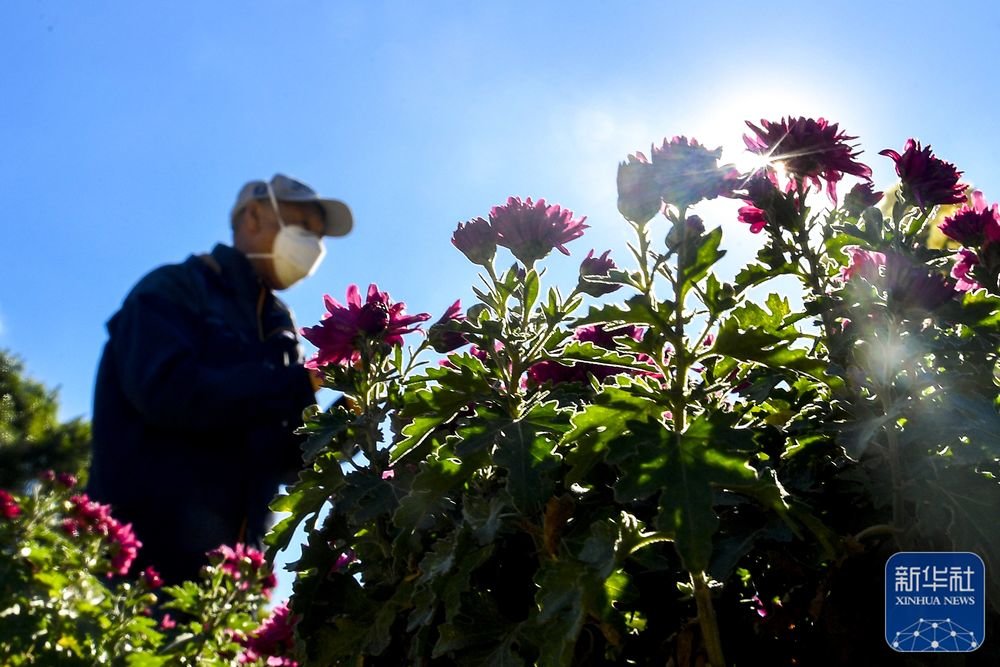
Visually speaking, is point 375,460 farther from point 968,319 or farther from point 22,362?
point 22,362

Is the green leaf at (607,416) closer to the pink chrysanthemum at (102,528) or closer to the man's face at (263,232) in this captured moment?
the pink chrysanthemum at (102,528)

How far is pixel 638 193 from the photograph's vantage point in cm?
A: 124

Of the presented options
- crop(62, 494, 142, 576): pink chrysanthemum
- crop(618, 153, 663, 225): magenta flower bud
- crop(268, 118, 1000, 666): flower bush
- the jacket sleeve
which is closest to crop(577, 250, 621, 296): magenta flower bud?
crop(268, 118, 1000, 666): flower bush

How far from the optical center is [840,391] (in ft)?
4.28

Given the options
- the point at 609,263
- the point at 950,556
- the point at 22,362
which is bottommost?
the point at 950,556

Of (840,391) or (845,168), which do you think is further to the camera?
(845,168)

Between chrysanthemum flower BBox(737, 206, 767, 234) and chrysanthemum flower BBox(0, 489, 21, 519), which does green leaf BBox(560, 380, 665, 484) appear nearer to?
chrysanthemum flower BBox(737, 206, 767, 234)

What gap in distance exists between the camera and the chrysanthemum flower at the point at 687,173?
4.04 ft

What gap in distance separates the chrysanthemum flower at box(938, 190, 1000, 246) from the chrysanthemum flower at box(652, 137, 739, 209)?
46 centimetres

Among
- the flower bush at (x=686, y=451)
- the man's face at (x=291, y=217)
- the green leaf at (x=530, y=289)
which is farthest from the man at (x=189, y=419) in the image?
the green leaf at (x=530, y=289)

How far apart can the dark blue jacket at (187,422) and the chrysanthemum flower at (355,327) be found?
314 centimetres

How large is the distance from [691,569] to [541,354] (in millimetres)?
410

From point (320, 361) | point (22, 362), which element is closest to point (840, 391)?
point (320, 361)

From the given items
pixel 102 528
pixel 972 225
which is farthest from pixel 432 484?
pixel 102 528
